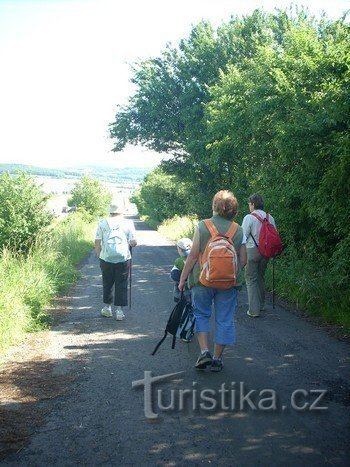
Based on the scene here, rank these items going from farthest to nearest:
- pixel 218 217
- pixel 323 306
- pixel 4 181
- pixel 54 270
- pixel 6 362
Result: pixel 4 181 < pixel 54 270 < pixel 323 306 < pixel 6 362 < pixel 218 217

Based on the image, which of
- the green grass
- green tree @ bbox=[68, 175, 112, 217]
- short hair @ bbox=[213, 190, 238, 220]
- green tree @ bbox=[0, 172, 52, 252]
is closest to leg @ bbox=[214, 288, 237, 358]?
short hair @ bbox=[213, 190, 238, 220]

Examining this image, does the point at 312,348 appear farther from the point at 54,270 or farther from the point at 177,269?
the point at 54,270

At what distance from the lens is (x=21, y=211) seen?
1352cm

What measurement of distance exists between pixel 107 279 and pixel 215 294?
3185 millimetres

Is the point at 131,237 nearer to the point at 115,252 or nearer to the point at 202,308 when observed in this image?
the point at 115,252

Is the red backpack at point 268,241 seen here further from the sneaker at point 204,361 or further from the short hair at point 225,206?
the sneaker at point 204,361

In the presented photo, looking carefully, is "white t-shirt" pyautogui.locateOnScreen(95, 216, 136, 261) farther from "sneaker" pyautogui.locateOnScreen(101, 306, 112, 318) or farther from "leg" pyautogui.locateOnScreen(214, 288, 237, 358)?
"leg" pyautogui.locateOnScreen(214, 288, 237, 358)

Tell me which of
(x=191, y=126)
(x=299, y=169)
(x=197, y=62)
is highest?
(x=197, y=62)

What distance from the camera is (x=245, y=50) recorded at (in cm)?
2202

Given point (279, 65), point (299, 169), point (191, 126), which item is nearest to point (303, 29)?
point (279, 65)

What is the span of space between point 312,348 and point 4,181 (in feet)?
35.0

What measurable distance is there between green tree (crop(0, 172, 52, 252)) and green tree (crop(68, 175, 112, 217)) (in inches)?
1244

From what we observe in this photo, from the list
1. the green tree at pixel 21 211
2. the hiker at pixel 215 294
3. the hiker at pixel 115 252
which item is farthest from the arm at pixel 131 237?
the green tree at pixel 21 211

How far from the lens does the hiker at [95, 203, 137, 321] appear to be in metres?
7.59
